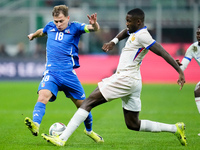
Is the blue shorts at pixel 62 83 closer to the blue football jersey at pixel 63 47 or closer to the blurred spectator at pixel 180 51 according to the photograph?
the blue football jersey at pixel 63 47

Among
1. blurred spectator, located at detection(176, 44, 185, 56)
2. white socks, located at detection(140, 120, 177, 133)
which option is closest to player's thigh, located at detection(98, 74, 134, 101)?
white socks, located at detection(140, 120, 177, 133)

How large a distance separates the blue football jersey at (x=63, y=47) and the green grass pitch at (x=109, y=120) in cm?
142

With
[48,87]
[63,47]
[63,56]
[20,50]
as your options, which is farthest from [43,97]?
[20,50]

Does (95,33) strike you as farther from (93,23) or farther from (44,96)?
(44,96)

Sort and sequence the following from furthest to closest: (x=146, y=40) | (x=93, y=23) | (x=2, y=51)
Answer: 1. (x=2, y=51)
2. (x=93, y=23)
3. (x=146, y=40)

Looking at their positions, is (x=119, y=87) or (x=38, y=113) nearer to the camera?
(x=119, y=87)

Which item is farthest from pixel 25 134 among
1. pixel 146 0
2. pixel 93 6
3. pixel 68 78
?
pixel 146 0

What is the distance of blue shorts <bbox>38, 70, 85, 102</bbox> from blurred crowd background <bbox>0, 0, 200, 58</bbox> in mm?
18442

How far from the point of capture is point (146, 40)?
6754 millimetres

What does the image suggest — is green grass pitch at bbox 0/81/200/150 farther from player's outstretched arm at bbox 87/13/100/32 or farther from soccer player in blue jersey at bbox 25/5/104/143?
player's outstretched arm at bbox 87/13/100/32

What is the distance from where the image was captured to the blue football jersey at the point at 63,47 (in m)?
7.93

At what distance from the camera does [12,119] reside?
38.0 feet

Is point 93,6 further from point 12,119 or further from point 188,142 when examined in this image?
point 188,142

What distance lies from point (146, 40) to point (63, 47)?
187 centimetres
